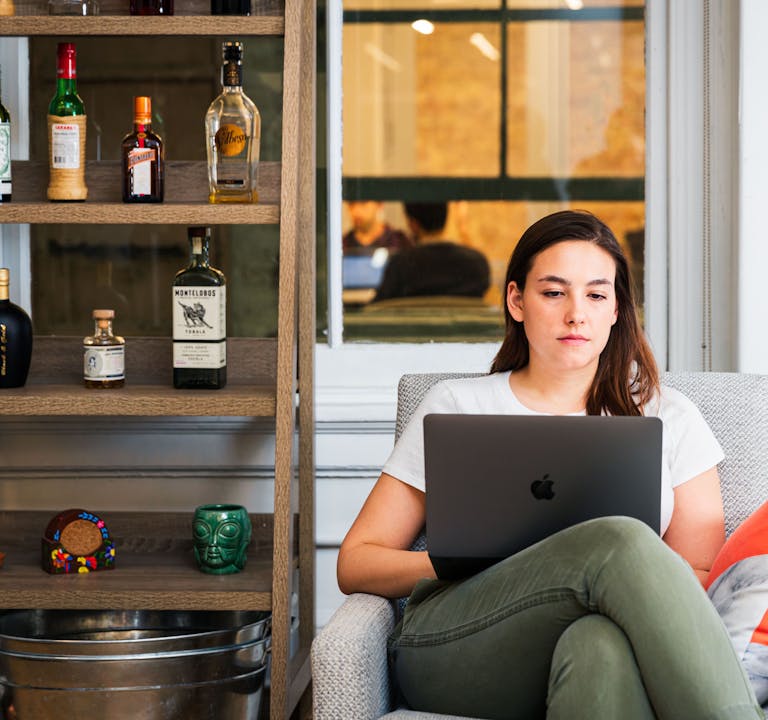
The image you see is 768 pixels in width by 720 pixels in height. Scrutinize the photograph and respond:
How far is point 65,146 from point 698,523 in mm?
1376

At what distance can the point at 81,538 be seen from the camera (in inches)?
86.1

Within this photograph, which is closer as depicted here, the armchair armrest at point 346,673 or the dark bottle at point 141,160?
the armchair armrest at point 346,673

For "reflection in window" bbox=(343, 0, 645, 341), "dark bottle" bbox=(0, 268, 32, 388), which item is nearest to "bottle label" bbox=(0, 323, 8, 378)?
"dark bottle" bbox=(0, 268, 32, 388)

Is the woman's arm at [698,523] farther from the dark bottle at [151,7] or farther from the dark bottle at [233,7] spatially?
the dark bottle at [151,7]

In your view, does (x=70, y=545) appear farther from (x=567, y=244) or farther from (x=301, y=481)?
(x=567, y=244)

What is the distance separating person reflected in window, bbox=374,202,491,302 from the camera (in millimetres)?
2570

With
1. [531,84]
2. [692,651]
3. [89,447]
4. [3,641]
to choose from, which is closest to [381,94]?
[531,84]

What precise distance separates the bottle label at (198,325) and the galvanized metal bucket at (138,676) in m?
0.53

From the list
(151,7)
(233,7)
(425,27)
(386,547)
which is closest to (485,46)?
(425,27)

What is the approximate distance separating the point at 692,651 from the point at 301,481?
1.24 m

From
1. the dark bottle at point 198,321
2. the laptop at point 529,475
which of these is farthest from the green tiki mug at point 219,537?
the laptop at point 529,475

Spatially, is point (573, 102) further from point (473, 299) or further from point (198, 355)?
point (198, 355)

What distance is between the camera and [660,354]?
2512mm

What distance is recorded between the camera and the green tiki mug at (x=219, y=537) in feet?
7.00
